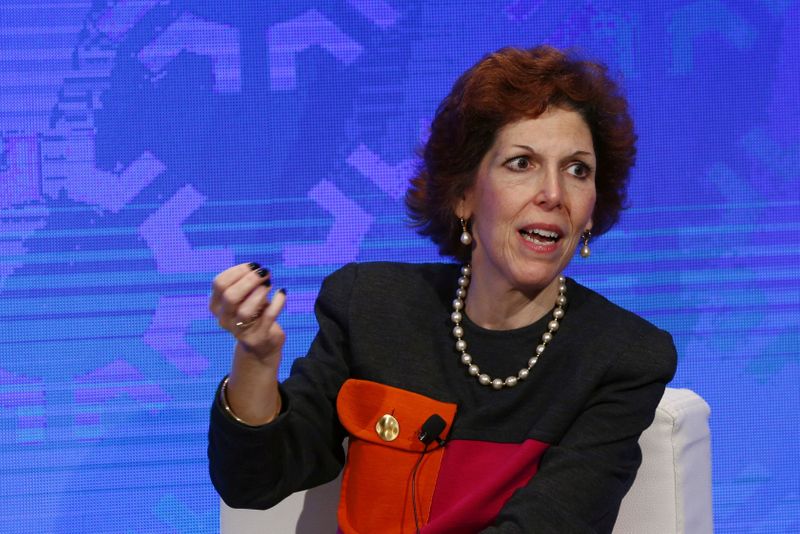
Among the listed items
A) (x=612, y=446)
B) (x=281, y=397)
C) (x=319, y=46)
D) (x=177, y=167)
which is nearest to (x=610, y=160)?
(x=612, y=446)

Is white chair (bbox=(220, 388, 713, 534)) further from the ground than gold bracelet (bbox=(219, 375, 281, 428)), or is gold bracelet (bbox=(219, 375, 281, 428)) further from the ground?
gold bracelet (bbox=(219, 375, 281, 428))

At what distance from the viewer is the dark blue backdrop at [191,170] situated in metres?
2.59

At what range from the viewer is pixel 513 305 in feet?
5.76

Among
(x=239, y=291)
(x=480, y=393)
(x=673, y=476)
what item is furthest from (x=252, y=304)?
(x=673, y=476)

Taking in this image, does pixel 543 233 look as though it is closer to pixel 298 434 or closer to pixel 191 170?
pixel 298 434

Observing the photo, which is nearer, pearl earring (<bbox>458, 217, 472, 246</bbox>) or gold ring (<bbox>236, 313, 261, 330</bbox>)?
gold ring (<bbox>236, 313, 261, 330</bbox>)

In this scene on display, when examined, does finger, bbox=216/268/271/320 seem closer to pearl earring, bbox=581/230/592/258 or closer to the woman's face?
the woman's face

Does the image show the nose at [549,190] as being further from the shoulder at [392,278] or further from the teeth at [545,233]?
the shoulder at [392,278]

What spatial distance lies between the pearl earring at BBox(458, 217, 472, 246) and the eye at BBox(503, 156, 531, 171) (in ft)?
0.52

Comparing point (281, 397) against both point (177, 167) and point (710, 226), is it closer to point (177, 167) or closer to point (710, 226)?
point (177, 167)

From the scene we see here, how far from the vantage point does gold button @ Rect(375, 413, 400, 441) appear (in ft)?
5.44

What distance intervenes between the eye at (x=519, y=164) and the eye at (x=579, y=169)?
0.07m

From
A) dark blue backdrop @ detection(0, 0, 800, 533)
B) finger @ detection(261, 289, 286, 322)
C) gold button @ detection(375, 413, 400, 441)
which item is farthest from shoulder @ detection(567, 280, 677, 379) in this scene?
dark blue backdrop @ detection(0, 0, 800, 533)

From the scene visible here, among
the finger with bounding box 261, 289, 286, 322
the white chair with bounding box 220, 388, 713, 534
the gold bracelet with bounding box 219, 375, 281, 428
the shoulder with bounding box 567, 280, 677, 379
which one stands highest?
the finger with bounding box 261, 289, 286, 322
